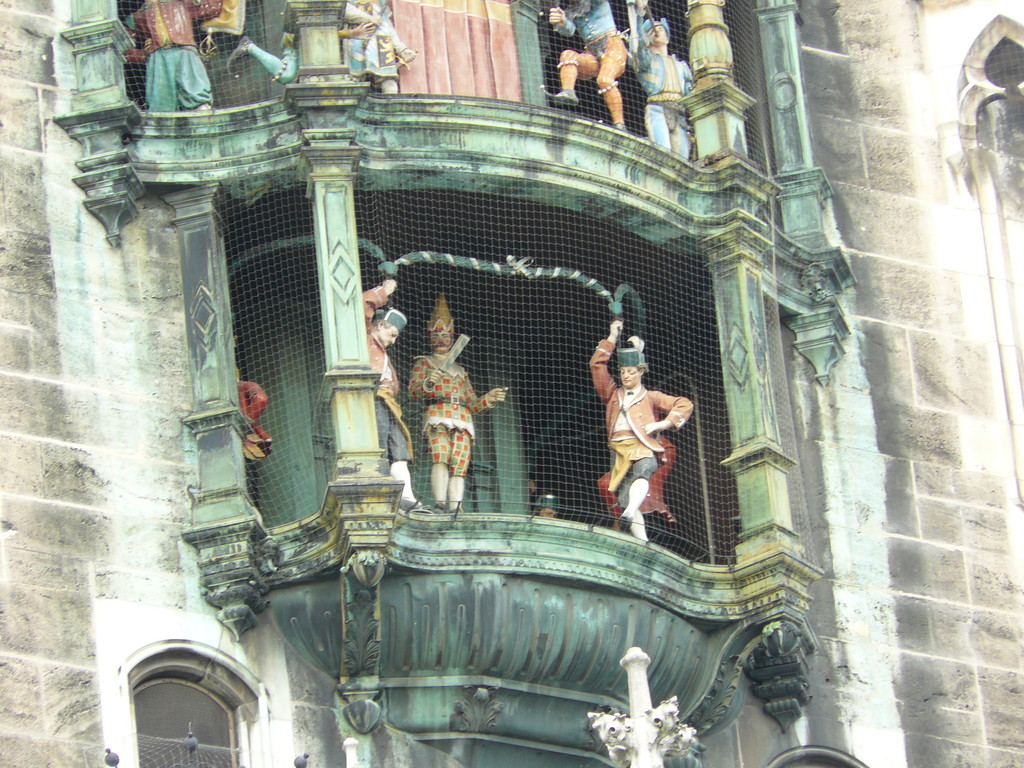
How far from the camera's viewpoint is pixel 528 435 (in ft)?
90.1

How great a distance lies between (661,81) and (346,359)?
4.33 meters

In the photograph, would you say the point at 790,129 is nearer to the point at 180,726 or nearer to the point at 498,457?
the point at 498,457

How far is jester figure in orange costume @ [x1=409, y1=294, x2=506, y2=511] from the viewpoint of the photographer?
26.4 m

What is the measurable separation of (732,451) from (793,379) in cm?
150

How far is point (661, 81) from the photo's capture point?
93.1 ft

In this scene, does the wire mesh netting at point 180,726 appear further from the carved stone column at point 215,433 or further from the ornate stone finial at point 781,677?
the ornate stone finial at point 781,677

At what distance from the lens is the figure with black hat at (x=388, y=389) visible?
25.7m

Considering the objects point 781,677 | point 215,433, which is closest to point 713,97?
point 781,677

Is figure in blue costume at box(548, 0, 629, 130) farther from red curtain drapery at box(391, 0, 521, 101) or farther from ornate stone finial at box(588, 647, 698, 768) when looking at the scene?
ornate stone finial at box(588, 647, 698, 768)

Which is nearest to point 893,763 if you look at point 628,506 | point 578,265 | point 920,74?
point 628,506

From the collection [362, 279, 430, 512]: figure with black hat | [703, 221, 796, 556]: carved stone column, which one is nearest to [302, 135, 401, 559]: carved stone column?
[362, 279, 430, 512]: figure with black hat

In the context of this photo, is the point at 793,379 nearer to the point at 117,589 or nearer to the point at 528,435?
the point at 528,435

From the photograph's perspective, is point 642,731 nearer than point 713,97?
Yes

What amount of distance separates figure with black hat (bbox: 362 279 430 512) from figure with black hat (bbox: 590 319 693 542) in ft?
5.22
